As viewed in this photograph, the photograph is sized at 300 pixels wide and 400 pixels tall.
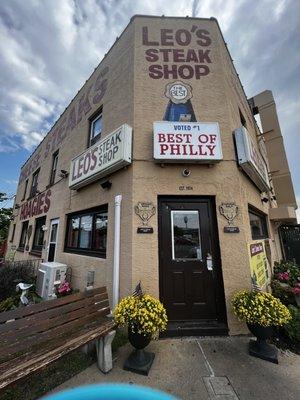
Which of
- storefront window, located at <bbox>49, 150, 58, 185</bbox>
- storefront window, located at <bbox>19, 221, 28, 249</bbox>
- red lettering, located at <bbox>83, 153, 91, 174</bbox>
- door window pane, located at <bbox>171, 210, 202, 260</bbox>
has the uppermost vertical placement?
storefront window, located at <bbox>49, 150, 58, 185</bbox>

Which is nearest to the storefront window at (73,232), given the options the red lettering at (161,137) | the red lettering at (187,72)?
the red lettering at (161,137)

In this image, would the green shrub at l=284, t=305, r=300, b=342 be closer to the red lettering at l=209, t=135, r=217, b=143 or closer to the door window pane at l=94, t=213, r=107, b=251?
the red lettering at l=209, t=135, r=217, b=143

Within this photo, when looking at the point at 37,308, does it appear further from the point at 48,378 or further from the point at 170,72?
the point at 170,72

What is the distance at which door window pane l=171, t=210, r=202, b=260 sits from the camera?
15.2ft

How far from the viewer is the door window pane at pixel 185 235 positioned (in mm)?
4625

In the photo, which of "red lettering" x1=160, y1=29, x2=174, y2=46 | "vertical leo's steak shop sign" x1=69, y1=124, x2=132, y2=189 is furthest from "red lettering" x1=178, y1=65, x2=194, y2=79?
"vertical leo's steak shop sign" x1=69, y1=124, x2=132, y2=189

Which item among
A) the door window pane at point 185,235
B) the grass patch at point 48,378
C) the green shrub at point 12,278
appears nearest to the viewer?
the grass patch at point 48,378

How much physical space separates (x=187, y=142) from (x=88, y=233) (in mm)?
4037

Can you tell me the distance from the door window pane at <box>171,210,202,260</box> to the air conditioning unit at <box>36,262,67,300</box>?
388 cm

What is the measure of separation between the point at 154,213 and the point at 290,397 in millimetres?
3422

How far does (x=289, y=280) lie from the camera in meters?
5.80

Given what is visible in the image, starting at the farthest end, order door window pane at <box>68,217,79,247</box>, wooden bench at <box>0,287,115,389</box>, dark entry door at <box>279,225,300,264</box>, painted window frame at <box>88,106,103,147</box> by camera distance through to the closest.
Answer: dark entry door at <box>279,225,300,264</box>
painted window frame at <box>88,106,103,147</box>
door window pane at <box>68,217,79,247</box>
wooden bench at <box>0,287,115,389</box>

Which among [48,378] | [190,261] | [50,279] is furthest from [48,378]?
[50,279]

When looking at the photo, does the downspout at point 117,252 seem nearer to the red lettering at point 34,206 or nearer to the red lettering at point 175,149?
the red lettering at point 175,149
